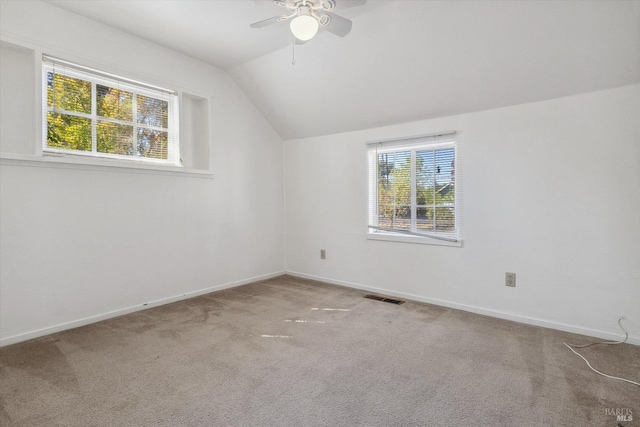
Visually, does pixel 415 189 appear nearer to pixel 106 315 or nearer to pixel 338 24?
pixel 338 24

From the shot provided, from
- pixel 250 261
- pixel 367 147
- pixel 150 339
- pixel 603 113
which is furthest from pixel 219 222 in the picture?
pixel 603 113

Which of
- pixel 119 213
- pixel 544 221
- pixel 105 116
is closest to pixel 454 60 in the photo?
pixel 544 221

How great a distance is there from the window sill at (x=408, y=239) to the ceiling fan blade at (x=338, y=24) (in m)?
2.16

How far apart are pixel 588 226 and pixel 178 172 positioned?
3.88m

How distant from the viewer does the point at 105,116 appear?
303 cm

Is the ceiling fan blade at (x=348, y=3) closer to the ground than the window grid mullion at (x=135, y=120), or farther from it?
farther from it

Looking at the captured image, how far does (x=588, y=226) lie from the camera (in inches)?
100

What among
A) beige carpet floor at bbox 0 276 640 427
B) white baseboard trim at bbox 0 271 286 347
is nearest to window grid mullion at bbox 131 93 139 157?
white baseboard trim at bbox 0 271 286 347

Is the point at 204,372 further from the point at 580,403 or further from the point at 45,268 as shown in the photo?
the point at 580,403

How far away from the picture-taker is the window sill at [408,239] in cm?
326

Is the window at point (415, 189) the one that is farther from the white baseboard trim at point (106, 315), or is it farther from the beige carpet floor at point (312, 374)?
the white baseboard trim at point (106, 315)

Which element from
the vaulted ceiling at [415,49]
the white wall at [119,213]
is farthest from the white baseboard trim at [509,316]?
the vaulted ceiling at [415,49]

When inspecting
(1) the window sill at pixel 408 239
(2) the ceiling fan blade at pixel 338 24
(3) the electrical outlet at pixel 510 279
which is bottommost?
(3) the electrical outlet at pixel 510 279

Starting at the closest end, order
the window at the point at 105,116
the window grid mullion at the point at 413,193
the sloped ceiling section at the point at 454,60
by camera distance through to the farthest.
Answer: the sloped ceiling section at the point at 454,60 → the window at the point at 105,116 → the window grid mullion at the point at 413,193
